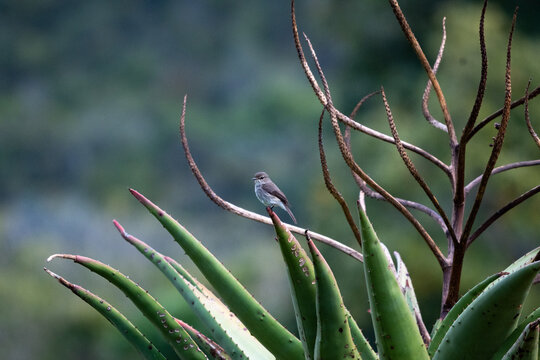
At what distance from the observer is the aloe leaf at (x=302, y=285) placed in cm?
130

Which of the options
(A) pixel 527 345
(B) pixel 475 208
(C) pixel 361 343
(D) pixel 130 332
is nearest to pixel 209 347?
(D) pixel 130 332

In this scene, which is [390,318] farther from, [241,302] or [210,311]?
[210,311]

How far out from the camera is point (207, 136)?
30594 millimetres

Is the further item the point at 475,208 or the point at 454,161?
the point at 454,161

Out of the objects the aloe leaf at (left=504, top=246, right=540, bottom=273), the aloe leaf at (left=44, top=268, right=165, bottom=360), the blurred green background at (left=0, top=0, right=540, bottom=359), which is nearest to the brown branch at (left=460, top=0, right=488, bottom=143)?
the aloe leaf at (left=504, top=246, right=540, bottom=273)

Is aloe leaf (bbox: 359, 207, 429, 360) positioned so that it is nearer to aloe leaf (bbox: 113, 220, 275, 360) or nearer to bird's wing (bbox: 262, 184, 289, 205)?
aloe leaf (bbox: 113, 220, 275, 360)

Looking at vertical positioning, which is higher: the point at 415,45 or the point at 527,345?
the point at 415,45

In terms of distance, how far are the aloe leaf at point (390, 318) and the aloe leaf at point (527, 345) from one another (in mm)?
173

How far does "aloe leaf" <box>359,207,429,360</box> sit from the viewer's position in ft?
4.13

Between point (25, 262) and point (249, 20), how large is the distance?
20939 mm

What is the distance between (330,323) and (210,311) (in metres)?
0.39

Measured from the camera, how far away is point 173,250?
19.6 metres

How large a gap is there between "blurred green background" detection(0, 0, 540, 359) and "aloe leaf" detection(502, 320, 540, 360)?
8.25 metres

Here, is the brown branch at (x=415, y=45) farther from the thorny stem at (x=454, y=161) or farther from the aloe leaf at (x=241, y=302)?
the aloe leaf at (x=241, y=302)
